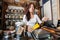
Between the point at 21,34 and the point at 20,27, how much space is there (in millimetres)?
101

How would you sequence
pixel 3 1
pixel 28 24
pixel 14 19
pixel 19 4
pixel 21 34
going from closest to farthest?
pixel 21 34 → pixel 28 24 → pixel 14 19 → pixel 19 4 → pixel 3 1

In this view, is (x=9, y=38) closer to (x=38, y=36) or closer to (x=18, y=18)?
(x=38, y=36)

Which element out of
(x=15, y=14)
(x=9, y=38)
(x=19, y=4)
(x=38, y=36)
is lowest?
(x=9, y=38)

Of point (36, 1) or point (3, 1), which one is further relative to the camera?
point (3, 1)

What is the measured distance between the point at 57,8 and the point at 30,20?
0.46 metres

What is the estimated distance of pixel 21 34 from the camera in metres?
1.12

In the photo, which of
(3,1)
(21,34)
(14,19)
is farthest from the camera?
(3,1)

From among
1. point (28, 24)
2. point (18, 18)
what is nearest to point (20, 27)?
point (28, 24)

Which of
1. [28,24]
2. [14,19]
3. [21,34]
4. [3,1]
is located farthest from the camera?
[3,1]

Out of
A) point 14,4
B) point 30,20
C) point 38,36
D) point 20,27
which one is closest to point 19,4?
point 14,4

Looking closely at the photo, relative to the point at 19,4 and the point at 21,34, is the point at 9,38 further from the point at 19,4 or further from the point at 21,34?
the point at 19,4

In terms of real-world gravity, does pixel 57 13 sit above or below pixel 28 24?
above

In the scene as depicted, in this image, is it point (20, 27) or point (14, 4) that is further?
point (14, 4)

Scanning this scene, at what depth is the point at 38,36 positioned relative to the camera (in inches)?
33.0
